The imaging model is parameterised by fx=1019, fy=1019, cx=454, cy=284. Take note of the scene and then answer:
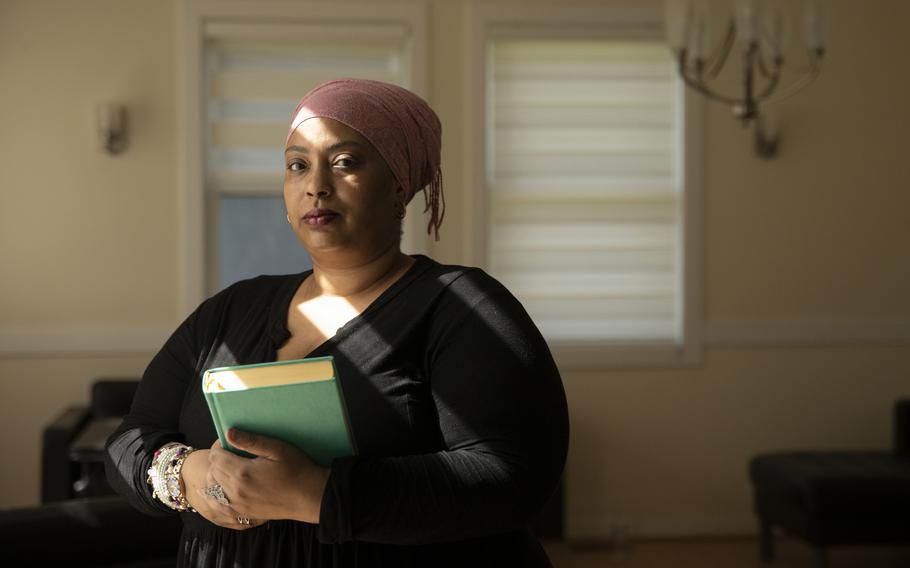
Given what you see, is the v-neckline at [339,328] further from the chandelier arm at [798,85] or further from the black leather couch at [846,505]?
the black leather couch at [846,505]

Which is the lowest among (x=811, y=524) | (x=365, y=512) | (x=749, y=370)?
(x=811, y=524)

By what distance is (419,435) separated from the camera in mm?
1299

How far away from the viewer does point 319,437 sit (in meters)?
1.23

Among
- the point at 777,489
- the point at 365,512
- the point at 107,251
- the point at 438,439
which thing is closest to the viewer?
the point at 365,512

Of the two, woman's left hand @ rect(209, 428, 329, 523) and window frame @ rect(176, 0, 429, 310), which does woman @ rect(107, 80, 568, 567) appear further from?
window frame @ rect(176, 0, 429, 310)

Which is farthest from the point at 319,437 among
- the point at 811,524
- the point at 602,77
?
the point at 602,77

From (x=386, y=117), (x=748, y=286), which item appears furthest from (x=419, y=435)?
(x=748, y=286)

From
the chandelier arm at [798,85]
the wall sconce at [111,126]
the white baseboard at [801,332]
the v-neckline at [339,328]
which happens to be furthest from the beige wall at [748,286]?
the v-neckline at [339,328]

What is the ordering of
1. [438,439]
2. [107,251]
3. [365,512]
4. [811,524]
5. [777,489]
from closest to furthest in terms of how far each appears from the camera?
[365,512] < [438,439] < [811,524] < [777,489] < [107,251]

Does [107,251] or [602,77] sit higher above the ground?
[602,77]

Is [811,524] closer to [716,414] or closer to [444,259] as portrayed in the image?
[716,414]

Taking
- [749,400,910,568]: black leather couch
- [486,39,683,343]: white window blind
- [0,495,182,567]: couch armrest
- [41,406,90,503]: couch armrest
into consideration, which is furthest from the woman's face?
[486,39,683,343]: white window blind

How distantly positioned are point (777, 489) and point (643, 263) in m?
1.33

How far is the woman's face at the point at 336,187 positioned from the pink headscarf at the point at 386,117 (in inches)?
0.5
